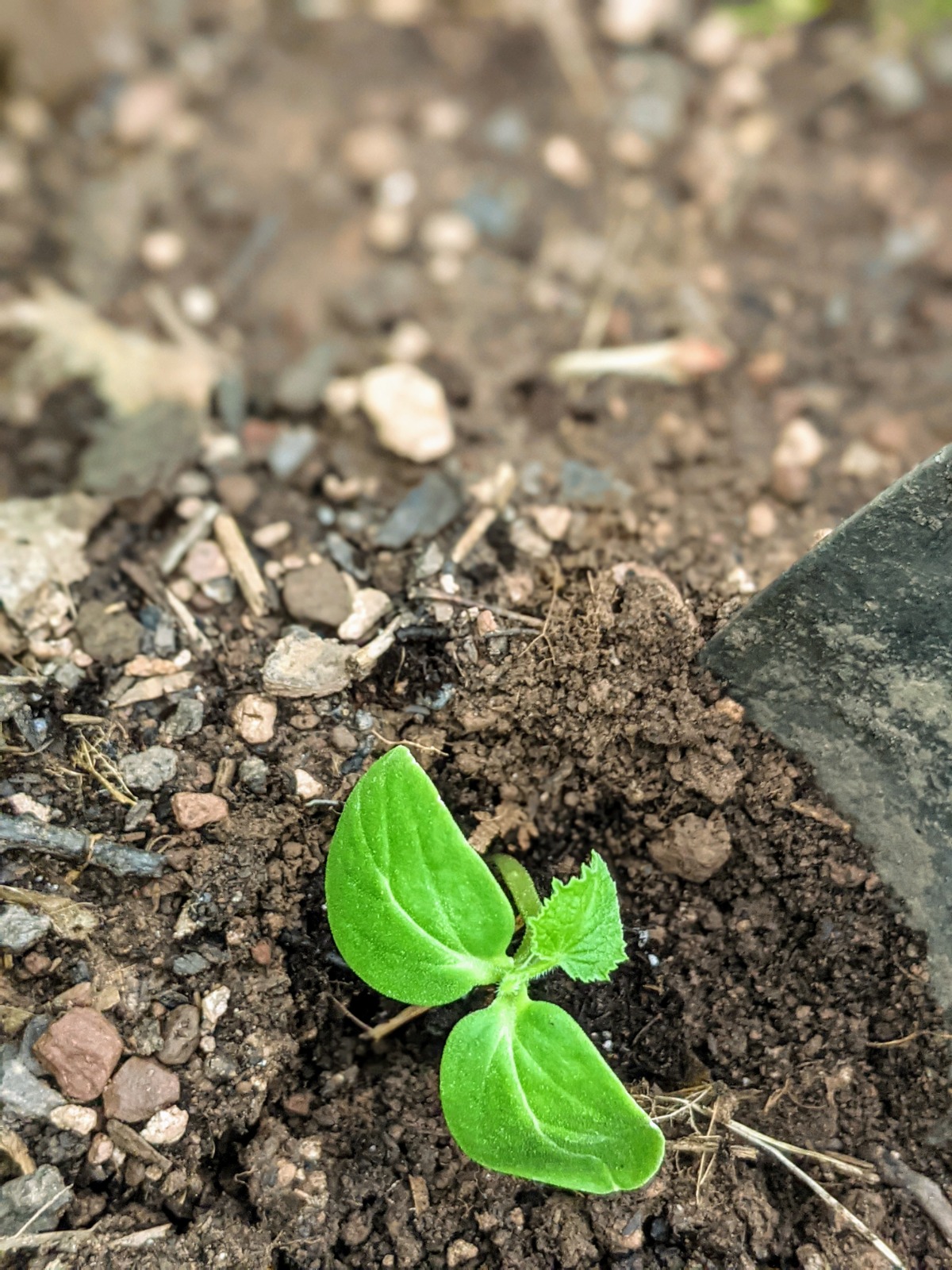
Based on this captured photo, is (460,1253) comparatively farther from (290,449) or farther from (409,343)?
(409,343)

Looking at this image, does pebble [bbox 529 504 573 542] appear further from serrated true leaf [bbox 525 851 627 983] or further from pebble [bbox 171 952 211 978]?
pebble [bbox 171 952 211 978]

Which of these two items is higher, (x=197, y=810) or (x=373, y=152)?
(x=373, y=152)

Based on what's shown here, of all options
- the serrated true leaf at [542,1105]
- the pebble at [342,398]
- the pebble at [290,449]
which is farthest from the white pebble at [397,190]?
the serrated true leaf at [542,1105]

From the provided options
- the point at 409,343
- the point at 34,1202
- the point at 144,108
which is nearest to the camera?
the point at 34,1202

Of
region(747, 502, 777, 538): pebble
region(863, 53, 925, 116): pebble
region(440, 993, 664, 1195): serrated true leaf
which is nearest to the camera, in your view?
region(440, 993, 664, 1195): serrated true leaf

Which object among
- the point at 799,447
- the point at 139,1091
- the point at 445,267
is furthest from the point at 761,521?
the point at 139,1091

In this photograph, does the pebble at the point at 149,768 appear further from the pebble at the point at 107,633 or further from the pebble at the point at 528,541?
the pebble at the point at 528,541

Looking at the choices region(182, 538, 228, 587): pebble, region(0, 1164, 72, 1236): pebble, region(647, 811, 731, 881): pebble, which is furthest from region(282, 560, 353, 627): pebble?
region(0, 1164, 72, 1236): pebble

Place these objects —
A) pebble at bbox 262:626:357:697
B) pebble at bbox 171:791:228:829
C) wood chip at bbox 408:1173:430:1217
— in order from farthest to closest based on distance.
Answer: pebble at bbox 262:626:357:697 → pebble at bbox 171:791:228:829 → wood chip at bbox 408:1173:430:1217
